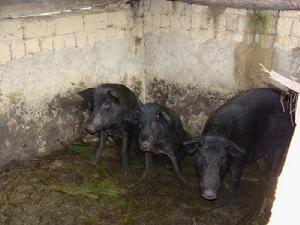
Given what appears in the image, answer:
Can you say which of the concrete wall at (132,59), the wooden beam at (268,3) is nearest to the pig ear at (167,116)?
the concrete wall at (132,59)

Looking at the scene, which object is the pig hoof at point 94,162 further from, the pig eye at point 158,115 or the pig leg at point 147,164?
the pig eye at point 158,115

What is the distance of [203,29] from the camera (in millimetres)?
7168

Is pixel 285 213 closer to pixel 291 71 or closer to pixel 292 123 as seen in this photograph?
pixel 292 123

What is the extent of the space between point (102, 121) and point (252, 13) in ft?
8.52

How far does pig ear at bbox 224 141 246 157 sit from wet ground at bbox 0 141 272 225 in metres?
0.69

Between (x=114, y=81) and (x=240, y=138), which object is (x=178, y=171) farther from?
(x=114, y=81)

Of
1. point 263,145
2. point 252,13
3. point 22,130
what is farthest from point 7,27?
point 263,145

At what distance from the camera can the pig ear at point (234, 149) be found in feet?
18.6

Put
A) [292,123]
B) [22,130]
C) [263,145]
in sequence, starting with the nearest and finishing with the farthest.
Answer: [292,123] → [263,145] → [22,130]

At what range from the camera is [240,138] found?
6.01 metres

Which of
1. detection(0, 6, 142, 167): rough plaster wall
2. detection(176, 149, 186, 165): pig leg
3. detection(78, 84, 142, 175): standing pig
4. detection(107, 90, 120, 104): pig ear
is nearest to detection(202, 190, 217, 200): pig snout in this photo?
Result: detection(176, 149, 186, 165): pig leg

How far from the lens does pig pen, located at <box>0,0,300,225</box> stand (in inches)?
239

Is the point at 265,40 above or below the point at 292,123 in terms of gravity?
above

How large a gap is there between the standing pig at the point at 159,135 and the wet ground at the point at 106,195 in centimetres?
31
